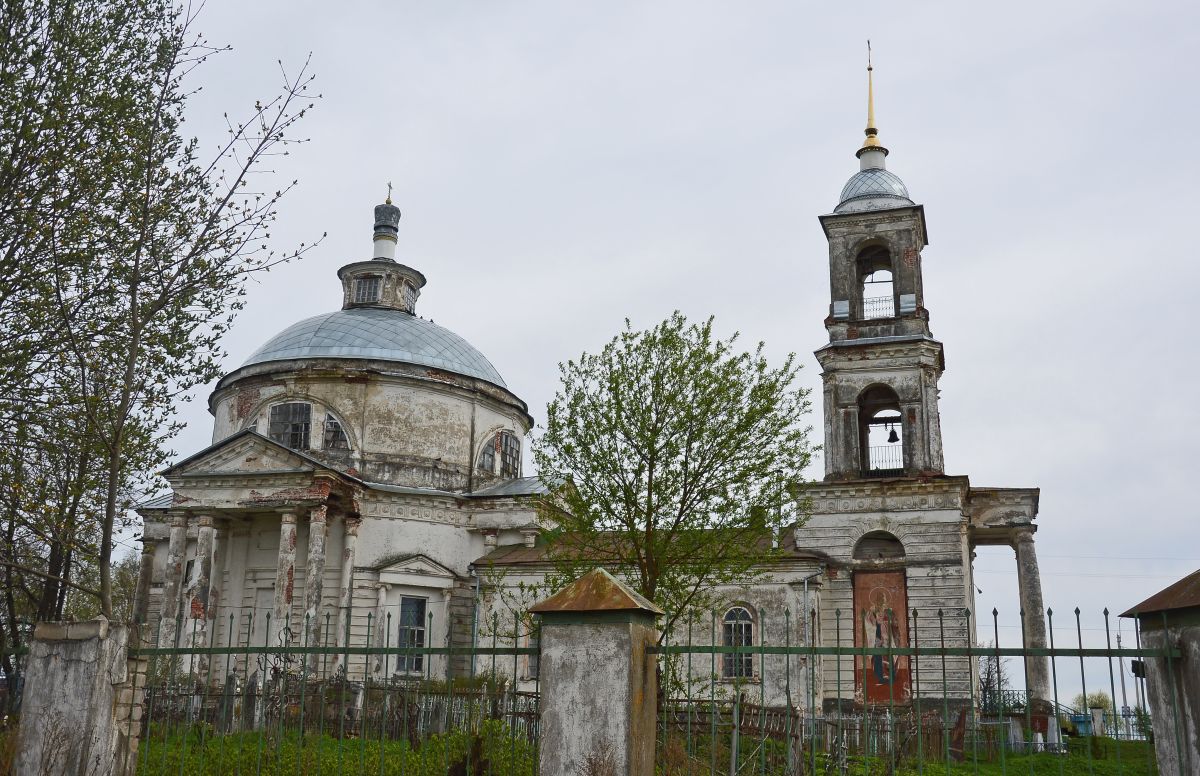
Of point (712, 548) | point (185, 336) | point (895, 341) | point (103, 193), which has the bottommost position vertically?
point (712, 548)

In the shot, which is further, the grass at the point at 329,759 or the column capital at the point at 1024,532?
the column capital at the point at 1024,532

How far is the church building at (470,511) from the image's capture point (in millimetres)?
22484

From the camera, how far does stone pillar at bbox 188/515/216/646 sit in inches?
941

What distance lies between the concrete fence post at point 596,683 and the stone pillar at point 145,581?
2489 centimetres

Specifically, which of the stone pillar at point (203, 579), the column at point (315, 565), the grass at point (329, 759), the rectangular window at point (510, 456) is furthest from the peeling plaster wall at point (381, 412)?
the grass at point (329, 759)

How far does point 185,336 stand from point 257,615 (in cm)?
1638

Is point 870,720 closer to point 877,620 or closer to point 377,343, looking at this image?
point 877,620

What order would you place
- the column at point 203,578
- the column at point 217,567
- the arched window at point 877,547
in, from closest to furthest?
the arched window at point 877,547 → the column at point 203,578 → the column at point 217,567

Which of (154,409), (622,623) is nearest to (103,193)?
(154,409)

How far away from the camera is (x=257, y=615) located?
82.0ft

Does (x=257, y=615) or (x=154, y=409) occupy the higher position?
(x=154, y=409)

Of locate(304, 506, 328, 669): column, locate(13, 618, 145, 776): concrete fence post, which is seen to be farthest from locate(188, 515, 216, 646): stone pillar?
locate(13, 618, 145, 776): concrete fence post

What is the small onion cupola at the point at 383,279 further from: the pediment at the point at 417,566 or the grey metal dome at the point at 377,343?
the pediment at the point at 417,566

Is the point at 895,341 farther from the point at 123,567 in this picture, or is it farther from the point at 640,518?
the point at 123,567
